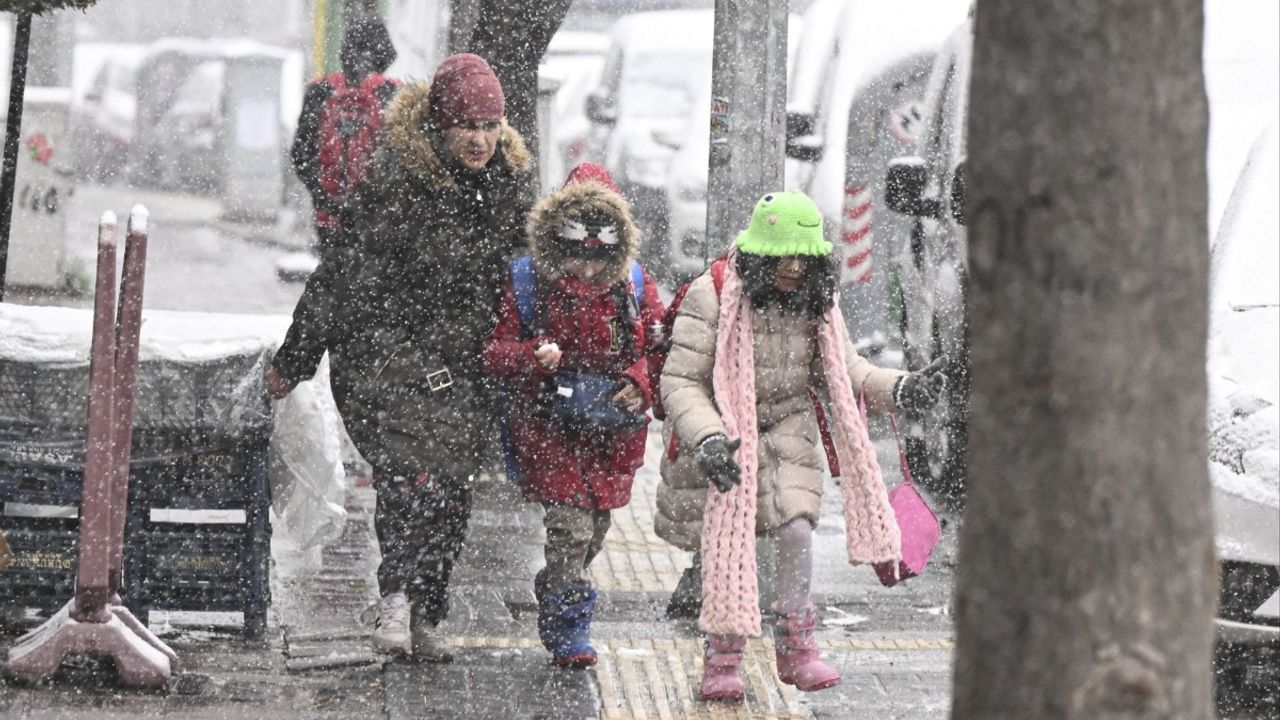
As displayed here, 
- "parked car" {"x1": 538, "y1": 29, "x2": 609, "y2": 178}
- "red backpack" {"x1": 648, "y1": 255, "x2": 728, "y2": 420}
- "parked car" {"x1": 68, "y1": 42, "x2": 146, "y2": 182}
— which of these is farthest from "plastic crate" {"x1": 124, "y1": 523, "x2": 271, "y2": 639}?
"parked car" {"x1": 68, "y1": 42, "x2": 146, "y2": 182}

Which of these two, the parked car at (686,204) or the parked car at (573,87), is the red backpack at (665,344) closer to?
the parked car at (686,204)

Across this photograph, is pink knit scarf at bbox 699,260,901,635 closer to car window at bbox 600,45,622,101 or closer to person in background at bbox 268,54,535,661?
person in background at bbox 268,54,535,661

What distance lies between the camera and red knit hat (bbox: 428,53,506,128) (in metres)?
6.59

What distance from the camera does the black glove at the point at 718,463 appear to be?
6004mm

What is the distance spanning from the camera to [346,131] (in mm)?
9883

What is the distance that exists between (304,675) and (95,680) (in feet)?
2.00

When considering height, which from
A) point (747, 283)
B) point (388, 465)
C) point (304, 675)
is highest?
point (747, 283)

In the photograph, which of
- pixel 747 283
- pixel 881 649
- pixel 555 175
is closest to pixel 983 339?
pixel 747 283

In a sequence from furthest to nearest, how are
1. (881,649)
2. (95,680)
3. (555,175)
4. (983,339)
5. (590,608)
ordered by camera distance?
(555,175), (881,649), (590,608), (95,680), (983,339)

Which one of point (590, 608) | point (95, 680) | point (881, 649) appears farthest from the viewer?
point (881, 649)

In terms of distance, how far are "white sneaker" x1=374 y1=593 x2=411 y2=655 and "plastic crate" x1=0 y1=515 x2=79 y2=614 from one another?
93 centimetres

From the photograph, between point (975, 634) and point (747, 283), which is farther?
point (747, 283)

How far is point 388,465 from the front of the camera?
261 inches

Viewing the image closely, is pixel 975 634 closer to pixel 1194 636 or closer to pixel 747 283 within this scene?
pixel 1194 636
